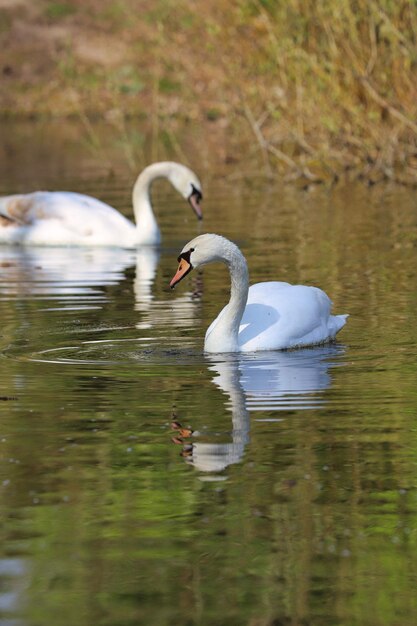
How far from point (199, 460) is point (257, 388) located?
1.55 meters

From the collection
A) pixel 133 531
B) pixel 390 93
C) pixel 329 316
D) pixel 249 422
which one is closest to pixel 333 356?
pixel 329 316

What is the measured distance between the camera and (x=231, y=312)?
9148mm

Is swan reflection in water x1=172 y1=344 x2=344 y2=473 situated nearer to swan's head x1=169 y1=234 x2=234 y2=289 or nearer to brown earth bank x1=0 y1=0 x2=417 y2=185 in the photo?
swan's head x1=169 y1=234 x2=234 y2=289

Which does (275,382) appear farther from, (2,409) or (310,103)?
(310,103)

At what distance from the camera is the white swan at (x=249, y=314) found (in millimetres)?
9211

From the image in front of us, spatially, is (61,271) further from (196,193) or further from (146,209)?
(196,193)

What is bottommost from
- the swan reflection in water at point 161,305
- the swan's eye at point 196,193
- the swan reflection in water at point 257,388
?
the swan's eye at point 196,193

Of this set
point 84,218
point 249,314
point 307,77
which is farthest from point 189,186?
point 249,314

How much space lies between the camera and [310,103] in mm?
18734

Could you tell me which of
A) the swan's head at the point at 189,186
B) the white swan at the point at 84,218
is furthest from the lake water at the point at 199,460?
the swan's head at the point at 189,186

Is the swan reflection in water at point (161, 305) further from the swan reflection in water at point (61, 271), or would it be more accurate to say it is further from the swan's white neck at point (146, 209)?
the swan's white neck at point (146, 209)

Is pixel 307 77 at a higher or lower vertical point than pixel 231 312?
lower

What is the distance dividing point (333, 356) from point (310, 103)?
9.68m

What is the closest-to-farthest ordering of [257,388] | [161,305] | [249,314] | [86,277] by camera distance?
[257,388]
[249,314]
[161,305]
[86,277]
